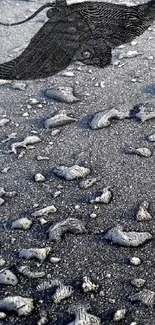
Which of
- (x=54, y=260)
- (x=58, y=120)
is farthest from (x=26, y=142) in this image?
(x=54, y=260)

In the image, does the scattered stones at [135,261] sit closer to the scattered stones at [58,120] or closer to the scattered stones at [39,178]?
the scattered stones at [39,178]

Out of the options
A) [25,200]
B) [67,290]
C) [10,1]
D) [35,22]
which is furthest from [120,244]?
[10,1]

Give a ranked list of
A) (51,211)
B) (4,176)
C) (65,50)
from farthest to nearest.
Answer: (65,50), (4,176), (51,211)

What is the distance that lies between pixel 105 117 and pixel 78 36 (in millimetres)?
584

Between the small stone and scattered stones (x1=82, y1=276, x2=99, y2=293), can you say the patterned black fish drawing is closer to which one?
the small stone

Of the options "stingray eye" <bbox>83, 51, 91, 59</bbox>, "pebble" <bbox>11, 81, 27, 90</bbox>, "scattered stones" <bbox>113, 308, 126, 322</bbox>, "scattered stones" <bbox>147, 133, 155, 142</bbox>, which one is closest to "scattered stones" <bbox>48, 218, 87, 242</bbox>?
"scattered stones" <bbox>113, 308, 126, 322</bbox>

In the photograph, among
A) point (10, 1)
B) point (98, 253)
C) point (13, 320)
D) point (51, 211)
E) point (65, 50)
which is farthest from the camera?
point (10, 1)

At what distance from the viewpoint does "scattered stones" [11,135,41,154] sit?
1.74 m

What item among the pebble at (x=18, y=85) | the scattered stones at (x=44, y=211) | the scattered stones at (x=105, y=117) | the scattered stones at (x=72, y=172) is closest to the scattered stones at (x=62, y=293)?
the scattered stones at (x=44, y=211)

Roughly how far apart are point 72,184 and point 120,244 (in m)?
0.27

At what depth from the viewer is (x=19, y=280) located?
1346mm

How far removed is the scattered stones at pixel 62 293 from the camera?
129 centimetres

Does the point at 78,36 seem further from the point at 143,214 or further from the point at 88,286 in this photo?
the point at 88,286

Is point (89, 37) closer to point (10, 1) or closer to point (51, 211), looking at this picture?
point (10, 1)
